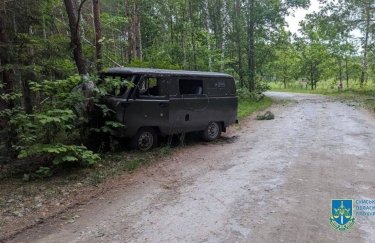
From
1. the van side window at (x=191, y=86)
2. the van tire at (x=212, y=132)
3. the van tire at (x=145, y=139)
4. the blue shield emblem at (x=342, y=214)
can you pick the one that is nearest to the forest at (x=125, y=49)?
the van tire at (x=145, y=139)

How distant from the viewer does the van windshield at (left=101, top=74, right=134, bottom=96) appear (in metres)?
8.44

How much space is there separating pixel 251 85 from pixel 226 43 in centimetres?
360

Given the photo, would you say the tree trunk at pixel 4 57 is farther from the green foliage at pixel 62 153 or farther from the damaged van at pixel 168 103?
the green foliage at pixel 62 153

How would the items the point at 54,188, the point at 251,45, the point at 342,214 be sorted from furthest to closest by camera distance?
1. the point at 251,45
2. the point at 54,188
3. the point at 342,214

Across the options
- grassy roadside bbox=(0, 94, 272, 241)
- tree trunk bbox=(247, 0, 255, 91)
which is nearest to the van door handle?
grassy roadside bbox=(0, 94, 272, 241)

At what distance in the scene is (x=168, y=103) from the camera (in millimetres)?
9672

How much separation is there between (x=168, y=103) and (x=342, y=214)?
5.40 metres

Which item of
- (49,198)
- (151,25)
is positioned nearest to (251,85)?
(151,25)

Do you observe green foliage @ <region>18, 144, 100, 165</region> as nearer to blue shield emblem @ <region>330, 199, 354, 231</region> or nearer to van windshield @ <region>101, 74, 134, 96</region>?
van windshield @ <region>101, 74, 134, 96</region>

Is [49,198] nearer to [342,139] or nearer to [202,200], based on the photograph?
[202,200]

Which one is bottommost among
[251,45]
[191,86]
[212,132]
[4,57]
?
[212,132]

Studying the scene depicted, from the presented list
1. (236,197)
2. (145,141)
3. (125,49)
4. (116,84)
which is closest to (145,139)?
(145,141)

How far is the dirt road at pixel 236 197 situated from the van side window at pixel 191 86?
1.59 meters

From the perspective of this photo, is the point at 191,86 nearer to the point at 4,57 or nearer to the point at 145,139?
the point at 145,139
